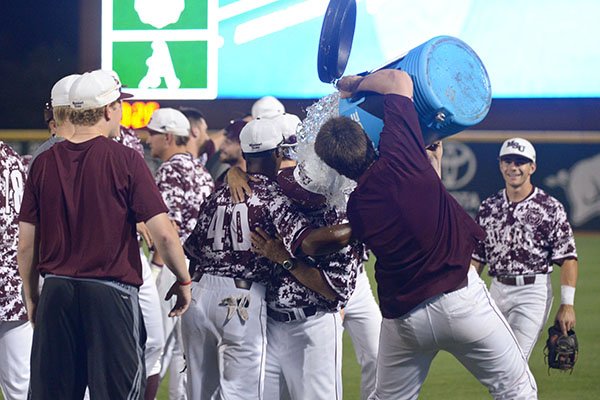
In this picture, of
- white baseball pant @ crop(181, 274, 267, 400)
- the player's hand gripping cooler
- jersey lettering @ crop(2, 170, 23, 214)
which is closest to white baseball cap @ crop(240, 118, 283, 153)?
the player's hand gripping cooler

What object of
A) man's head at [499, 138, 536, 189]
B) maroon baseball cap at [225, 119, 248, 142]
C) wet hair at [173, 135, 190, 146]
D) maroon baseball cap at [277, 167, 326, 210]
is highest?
maroon baseball cap at [225, 119, 248, 142]

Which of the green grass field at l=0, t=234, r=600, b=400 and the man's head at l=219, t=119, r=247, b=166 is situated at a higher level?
the man's head at l=219, t=119, r=247, b=166

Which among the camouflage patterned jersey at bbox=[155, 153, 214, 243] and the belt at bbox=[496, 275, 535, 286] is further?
the belt at bbox=[496, 275, 535, 286]

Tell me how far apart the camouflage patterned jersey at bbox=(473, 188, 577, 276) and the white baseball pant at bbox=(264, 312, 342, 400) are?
2206mm

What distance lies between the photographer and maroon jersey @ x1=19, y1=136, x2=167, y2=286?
449 centimetres

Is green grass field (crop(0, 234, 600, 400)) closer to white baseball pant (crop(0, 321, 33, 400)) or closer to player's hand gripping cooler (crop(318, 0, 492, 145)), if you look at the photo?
white baseball pant (crop(0, 321, 33, 400))

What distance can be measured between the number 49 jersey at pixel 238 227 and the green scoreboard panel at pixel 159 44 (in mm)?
8344

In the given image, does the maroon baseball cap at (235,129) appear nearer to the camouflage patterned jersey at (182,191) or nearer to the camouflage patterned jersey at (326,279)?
the camouflage patterned jersey at (182,191)

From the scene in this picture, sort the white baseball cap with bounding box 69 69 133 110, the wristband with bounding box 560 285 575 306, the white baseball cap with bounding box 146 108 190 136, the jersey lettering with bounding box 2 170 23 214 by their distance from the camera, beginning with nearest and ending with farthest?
the white baseball cap with bounding box 69 69 133 110 → the jersey lettering with bounding box 2 170 23 214 → the wristband with bounding box 560 285 575 306 → the white baseball cap with bounding box 146 108 190 136

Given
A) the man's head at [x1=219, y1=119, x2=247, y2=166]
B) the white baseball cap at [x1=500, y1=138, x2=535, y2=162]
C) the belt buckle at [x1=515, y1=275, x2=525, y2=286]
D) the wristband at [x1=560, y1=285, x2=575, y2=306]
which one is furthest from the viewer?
the white baseball cap at [x1=500, y1=138, x2=535, y2=162]

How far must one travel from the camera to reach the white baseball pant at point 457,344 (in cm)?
466

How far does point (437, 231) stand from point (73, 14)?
20072 mm

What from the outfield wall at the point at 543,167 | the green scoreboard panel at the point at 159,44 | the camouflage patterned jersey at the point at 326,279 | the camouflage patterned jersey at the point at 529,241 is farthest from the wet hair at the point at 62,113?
the outfield wall at the point at 543,167

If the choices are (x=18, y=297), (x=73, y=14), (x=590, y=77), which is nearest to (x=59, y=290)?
(x=18, y=297)
